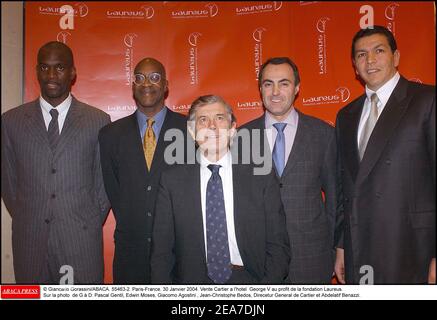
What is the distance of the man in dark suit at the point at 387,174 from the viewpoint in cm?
201

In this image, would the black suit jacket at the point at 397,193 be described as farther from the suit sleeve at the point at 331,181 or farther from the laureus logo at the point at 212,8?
the laureus logo at the point at 212,8

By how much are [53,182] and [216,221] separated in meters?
0.99

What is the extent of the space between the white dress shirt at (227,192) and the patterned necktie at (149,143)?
0.33 m

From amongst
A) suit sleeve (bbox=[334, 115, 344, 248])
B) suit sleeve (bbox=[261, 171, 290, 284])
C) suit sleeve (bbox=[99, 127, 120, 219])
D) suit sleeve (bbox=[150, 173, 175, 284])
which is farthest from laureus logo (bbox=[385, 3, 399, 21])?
suit sleeve (bbox=[99, 127, 120, 219])

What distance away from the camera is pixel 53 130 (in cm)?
230

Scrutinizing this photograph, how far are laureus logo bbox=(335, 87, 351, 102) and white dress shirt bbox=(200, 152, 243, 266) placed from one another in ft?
2.81

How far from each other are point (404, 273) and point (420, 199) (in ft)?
1.37

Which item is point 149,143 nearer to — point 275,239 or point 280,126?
point 280,126

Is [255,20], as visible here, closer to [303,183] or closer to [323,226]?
[303,183]

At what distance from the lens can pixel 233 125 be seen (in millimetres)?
2184

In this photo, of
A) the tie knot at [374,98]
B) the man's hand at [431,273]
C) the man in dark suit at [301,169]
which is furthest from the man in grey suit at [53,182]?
the man's hand at [431,273]

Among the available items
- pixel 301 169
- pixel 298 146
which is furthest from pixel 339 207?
pixel 298 146

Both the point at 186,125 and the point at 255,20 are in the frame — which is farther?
the point at 255,20
